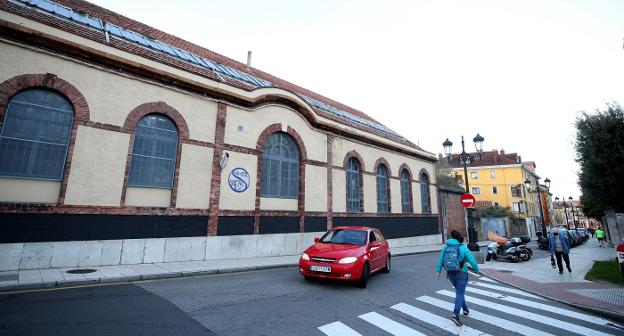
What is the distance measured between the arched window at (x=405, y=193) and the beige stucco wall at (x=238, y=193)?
1238 centimetres

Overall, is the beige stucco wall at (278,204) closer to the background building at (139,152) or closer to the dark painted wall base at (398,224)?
the background building at (139,152)

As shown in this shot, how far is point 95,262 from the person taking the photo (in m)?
8.32

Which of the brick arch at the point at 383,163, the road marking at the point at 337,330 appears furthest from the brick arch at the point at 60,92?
the brick arch at the point at 383,163

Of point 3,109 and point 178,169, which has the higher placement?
point 3,109

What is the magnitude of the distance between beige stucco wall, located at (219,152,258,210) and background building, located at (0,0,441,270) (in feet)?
0.15

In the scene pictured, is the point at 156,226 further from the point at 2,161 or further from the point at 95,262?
the point at 2,161

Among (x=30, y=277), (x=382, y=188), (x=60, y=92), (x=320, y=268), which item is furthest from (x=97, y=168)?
(x=382, y=188)

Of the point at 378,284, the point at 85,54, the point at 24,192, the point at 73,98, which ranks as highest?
the point at 85,54

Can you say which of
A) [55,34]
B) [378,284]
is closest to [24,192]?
[55,34]

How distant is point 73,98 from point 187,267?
628 cm

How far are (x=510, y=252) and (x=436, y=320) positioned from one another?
431 inches

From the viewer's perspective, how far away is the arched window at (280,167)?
1327cm

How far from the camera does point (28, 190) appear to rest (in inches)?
308

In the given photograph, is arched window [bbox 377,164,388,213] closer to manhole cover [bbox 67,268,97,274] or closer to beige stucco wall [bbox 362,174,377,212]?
beige stucco wall [bbox 362,174,377,212]
